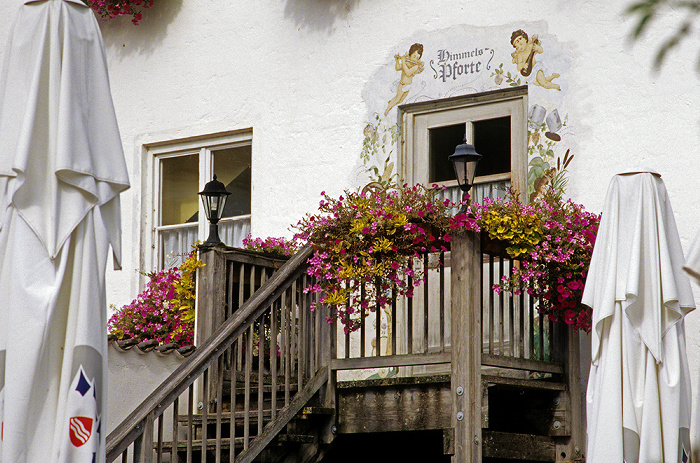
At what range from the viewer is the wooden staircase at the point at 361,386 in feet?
22.2

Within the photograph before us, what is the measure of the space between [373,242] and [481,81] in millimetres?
2166

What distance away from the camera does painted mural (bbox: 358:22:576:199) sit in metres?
8.20

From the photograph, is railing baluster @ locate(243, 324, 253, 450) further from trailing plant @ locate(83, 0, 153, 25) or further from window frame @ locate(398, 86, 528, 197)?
trailing plant @ locate(83, 0, 153, 25)

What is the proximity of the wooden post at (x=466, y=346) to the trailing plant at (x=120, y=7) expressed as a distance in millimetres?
4795

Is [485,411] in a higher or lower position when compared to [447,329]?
lower

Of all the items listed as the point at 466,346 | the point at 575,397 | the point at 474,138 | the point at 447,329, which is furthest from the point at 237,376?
the point at 474,138

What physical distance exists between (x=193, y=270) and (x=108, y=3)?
322 cm

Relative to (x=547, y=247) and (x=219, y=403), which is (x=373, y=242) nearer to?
(x=547, y=247)

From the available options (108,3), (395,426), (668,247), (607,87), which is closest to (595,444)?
(668,247)

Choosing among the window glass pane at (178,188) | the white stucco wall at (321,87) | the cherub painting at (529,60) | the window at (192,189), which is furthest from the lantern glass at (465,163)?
the window glass pane at (178,188)

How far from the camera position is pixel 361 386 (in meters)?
7.41

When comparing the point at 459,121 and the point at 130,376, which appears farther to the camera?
the point at 459,121

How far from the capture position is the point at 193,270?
855cm

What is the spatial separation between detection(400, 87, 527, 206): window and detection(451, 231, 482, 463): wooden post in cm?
158
